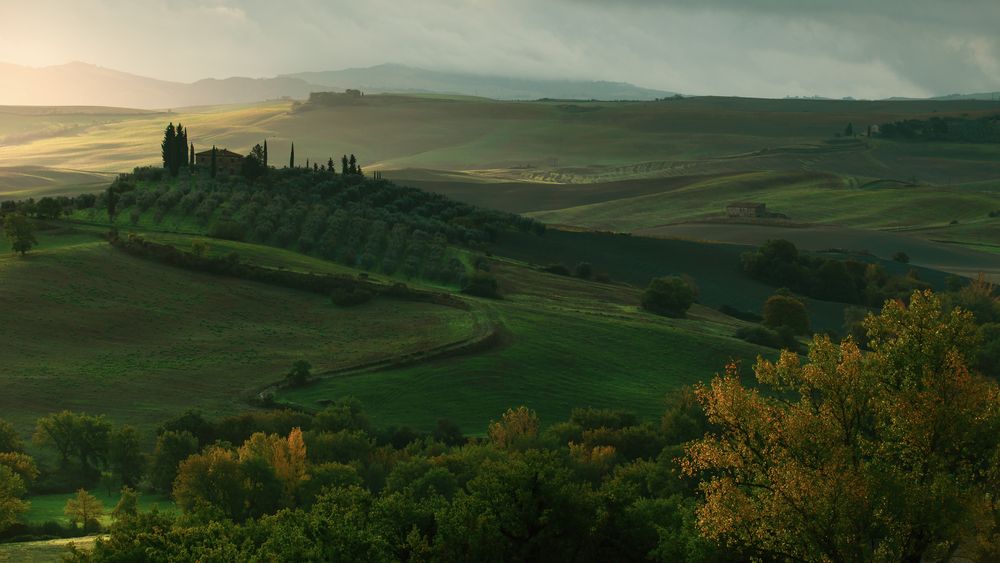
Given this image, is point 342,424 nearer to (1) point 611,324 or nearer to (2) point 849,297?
(1) point 611,324

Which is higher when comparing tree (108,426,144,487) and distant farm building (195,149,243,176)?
distant farm building (195,149,243,176)

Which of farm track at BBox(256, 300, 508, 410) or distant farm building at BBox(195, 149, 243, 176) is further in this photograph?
distant farm building at BBox(195, 149, 243, 176)

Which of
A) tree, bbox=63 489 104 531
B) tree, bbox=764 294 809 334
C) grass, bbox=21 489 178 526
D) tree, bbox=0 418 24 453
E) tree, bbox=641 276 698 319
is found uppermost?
tree, bbox=641 276 698 319

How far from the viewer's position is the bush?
114 metres

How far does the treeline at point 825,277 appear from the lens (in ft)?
438

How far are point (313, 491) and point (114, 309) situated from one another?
46.8 meters

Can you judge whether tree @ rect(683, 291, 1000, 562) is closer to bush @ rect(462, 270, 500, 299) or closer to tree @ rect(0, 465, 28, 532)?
tree @ rect(0, 465, 28, 532)

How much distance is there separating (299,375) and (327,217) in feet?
183

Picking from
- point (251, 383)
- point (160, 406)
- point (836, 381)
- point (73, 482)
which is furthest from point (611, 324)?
point (836, 381)

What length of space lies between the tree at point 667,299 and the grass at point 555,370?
86.4 inches

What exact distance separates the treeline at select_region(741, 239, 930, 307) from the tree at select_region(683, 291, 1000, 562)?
104 meters

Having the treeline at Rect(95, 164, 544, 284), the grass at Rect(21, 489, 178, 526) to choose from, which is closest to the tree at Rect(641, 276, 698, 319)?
the treeline at Rect(95, 164, 544, 284)

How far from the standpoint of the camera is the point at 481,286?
11444 cm

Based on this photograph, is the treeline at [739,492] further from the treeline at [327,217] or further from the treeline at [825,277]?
the treeline at [825,277]
